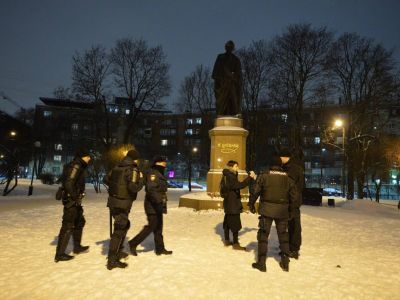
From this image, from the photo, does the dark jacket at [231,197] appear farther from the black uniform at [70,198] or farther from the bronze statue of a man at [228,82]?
the bronze statue of a man at [228,82]

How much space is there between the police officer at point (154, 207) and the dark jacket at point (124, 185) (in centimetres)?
59

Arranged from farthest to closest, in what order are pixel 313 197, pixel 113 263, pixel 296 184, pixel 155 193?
pixel 313 197, pixel 296 184, pixel 155 193, pixel 113 263

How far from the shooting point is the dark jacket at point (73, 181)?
5.27 m

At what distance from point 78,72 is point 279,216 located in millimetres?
26805

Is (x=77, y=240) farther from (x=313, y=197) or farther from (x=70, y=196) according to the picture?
(x=313, y=197)

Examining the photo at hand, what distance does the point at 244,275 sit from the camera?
491 cm

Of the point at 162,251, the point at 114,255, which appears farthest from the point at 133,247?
the point at 114,255

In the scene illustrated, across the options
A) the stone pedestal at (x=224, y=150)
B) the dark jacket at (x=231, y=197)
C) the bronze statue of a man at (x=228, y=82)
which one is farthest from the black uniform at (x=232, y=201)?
the bronze statue of a man at (x=228, y=82)

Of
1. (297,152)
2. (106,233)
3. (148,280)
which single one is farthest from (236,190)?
(297,152)

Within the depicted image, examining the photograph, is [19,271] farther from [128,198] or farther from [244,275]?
[244,275]

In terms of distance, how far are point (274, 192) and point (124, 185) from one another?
95.1 inches

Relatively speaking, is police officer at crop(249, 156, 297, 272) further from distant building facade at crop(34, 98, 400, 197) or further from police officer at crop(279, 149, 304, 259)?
distant building facade at crop(34, 98, 400, 197)

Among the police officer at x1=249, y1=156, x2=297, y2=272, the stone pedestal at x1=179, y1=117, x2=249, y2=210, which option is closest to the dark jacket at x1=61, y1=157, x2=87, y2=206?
the police officer at x1=249, y1=156, x2=297, y2=272

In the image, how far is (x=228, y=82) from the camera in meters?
13.4
